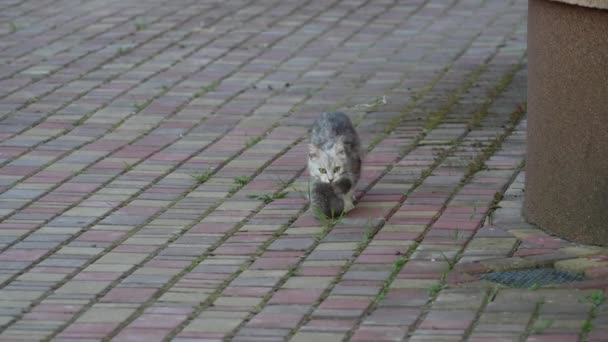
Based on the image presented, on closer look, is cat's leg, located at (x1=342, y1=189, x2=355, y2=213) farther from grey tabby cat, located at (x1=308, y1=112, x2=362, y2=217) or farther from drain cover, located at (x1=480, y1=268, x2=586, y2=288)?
drain cover, located at (x1=480, y1=268, x2=586, y2=288)

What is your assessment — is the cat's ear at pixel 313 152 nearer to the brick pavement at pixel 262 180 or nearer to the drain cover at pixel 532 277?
the brick pavement at pixel 262 180

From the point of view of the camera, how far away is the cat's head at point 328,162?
6633 mm

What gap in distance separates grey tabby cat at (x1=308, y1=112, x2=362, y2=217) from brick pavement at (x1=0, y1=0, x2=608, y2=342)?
0.13 meters

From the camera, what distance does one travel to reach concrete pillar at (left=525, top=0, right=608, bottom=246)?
231 inches

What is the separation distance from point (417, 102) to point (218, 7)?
3.68m

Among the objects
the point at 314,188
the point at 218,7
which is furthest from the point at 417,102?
the point at 218,7

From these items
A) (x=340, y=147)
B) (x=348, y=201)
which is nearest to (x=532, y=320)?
(x=348, y=201)

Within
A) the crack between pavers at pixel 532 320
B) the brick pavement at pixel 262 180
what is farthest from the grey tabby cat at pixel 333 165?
the crack between pavers at pixel 532 320

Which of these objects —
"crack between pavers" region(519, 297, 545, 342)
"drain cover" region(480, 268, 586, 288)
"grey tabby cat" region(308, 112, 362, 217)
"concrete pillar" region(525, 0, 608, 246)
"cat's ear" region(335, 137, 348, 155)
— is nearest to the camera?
"crack between pavers" region(519, 297, 545, 342)

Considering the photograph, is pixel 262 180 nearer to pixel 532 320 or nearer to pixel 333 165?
pixel 333 165

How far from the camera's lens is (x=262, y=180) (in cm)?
733

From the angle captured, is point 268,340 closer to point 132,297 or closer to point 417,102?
point 132,297

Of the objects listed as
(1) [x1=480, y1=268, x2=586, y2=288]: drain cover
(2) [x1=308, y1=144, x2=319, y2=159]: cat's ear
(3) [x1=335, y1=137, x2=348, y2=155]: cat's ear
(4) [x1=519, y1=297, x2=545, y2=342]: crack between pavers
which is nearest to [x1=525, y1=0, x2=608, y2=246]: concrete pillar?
(1) [x1=480, y1=268, x2=586, y2=288]: drain cover

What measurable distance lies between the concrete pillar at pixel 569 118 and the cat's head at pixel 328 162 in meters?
0.97
